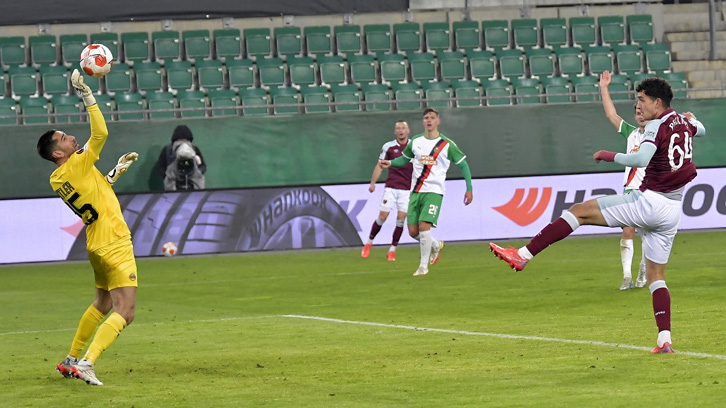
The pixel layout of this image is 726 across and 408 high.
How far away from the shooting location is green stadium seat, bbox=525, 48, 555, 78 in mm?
28812

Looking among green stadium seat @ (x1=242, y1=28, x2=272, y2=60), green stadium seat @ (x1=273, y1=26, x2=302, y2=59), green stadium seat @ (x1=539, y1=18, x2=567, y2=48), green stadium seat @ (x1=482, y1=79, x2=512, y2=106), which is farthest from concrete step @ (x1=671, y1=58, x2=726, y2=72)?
green stadium seat @ (x1=242, y1=28, x2=272, y2=60)

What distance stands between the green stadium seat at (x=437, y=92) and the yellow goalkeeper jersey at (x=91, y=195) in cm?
1717

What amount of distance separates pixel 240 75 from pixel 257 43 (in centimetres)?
174

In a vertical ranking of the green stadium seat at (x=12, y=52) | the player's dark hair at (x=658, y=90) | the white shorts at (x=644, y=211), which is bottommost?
the white shorts at (x=644, y=211)

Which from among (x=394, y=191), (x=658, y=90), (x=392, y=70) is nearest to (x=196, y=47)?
(x=392, y=70)

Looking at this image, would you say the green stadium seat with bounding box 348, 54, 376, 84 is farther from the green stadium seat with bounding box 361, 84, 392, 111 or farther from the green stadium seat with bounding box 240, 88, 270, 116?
the green stadium seat with bounding box 240, 88, 270, 116

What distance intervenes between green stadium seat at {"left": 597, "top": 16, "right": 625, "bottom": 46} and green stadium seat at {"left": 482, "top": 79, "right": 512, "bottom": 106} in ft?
14.0

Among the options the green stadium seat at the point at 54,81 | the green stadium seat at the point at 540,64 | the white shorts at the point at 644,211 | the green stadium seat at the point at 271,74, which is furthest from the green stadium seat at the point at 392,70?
the white shorts at the point at 644,211

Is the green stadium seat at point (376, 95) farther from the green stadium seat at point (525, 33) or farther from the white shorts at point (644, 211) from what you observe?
the white shorts at point (644, 211)

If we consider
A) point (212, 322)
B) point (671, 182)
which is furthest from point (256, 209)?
point (671, 182)

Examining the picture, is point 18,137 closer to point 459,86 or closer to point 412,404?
point 459,86

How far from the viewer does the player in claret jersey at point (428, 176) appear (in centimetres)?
1773

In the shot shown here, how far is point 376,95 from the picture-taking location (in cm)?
2719

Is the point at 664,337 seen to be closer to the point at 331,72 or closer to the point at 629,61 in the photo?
the point at 331,72
